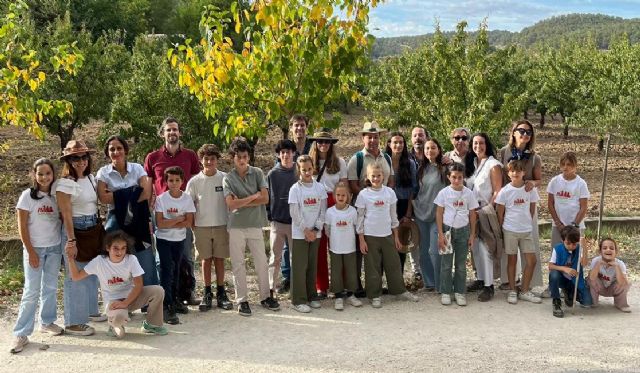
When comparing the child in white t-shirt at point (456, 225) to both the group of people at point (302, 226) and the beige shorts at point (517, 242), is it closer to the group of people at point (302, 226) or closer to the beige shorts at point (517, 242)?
the group of people at point (302, 226)

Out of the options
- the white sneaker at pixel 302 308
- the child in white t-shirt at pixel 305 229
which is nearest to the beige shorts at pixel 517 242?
the child in white t-shirt at pixel 305 229

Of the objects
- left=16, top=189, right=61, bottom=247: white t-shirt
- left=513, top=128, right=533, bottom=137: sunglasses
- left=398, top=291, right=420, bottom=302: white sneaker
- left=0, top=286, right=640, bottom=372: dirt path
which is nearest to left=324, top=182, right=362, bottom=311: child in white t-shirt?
left=0, top=286, right=640, bottom=372: dirt path

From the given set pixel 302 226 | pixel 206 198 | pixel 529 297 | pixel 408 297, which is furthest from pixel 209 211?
pixel 529 297

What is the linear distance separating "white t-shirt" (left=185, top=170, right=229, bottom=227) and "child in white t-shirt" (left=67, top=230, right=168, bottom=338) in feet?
2.76

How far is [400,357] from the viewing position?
5.58 meters

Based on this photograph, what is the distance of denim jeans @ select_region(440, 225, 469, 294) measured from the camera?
693 cm

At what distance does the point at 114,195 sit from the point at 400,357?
302 cm

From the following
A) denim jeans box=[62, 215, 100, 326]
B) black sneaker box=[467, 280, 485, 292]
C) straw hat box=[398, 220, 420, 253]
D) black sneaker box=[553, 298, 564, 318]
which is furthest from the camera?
black sneaker box=[467, 280, 485, 292]

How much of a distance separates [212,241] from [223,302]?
2.16ft

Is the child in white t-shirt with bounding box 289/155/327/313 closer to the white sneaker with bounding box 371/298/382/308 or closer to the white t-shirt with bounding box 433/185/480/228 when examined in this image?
the white sneaker with bounding box 371/298/382/308

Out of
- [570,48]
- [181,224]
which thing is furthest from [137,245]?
[570,48]

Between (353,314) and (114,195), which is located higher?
(114,195)

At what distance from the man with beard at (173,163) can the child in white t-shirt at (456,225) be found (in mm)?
2621

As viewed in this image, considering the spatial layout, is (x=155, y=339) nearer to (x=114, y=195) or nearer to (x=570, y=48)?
(x=114, y=195)
